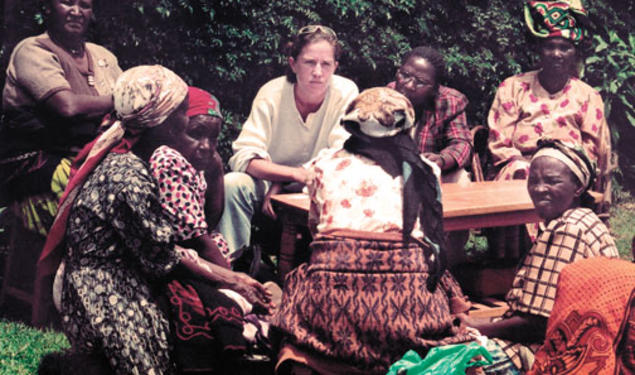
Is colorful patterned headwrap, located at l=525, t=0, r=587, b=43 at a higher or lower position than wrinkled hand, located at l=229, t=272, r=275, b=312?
higher

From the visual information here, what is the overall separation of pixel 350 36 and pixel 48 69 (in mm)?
2361

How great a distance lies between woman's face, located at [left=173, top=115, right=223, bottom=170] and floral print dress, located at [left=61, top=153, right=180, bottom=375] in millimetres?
358

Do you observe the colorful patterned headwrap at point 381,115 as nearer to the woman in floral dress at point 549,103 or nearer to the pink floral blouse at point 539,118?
the woman in floral dress at point 549,103

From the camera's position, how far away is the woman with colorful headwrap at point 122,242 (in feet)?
12.3

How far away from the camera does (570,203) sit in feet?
13.2

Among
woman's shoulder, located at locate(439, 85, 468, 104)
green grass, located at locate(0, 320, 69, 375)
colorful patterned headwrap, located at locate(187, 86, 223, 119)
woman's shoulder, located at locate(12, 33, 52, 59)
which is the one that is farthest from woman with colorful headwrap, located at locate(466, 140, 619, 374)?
woman's shoulder, located at locate(12, 33, 52, 59)

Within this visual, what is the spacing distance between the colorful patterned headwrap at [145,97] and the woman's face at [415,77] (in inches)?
81.2

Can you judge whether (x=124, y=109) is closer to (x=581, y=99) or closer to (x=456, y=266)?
→ (x=456, y=266)

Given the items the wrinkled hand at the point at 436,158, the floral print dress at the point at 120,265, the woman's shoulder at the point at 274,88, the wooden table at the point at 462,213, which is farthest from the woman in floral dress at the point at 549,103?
the floral print dress at the point at 120,265

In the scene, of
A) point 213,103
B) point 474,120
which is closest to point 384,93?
point 213,103

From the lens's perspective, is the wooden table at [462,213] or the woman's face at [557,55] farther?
the woman's face at [557,55]

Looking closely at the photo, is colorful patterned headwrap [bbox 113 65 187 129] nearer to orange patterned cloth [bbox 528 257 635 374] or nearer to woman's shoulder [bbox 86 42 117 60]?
woman's shoulder [bbox 86 42 117 60]

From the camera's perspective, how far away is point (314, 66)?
514 centimetres

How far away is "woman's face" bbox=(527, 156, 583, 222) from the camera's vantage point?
3982 millimetres
